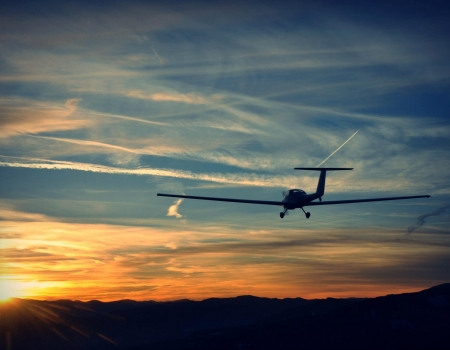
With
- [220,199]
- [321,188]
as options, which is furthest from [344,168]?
[220,199]

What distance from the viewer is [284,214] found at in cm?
10012

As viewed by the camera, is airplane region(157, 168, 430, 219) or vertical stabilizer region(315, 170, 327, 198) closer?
airplane region(157, 168, 430, 219)

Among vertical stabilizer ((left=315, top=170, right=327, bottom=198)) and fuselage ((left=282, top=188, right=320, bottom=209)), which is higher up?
vertical stabilizer ((left=315, top=170, right=327, bottom=198))

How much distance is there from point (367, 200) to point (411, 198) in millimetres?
9073

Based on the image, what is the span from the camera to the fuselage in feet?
326

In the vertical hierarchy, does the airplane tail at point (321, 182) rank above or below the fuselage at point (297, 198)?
above

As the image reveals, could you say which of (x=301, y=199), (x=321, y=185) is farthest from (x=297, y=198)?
(x=321, y=185)

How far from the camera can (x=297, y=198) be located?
326 feet

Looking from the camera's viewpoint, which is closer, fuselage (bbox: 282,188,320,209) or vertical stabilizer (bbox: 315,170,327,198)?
fuselage (bbox: 282,188,320,209)

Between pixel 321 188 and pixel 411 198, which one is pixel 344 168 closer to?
pixel 321 188

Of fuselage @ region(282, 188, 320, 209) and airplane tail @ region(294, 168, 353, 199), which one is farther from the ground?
airplane tail @ region(294, 168, 353, 199)

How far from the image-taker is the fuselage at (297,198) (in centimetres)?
9927

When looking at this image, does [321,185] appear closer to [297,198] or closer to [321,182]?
[321,182]

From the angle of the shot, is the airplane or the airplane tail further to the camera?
the airplane tail
